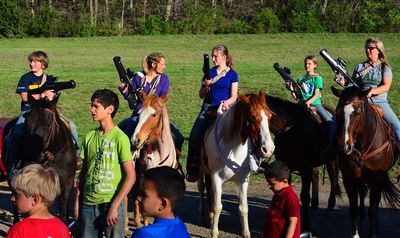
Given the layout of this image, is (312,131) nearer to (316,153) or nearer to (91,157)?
(316,153)

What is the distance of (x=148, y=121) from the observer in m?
9.10

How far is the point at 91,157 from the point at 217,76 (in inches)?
161

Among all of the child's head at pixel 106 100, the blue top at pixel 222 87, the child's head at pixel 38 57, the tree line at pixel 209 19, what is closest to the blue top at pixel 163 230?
the child's head at pixel 106 100

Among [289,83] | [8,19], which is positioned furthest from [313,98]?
[8,19]

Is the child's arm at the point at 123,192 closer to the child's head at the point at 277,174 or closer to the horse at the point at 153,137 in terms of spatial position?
the child's head at the point at 277,174

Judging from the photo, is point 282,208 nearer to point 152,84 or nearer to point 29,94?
point 152,84

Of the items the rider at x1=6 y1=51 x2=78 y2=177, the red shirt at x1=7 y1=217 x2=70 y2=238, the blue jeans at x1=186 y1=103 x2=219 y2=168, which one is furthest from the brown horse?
the red shirt at x1=7 y1=217 x2=70 y2=238

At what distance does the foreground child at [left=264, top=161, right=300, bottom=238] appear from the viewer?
6.78m

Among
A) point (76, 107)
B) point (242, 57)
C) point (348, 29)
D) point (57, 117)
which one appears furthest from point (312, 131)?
point (348, 29)

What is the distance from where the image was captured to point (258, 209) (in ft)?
39.6

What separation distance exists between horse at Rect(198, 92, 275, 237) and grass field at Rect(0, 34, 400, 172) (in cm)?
642

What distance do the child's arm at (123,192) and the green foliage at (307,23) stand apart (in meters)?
51.4

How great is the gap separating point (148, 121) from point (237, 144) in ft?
4.10

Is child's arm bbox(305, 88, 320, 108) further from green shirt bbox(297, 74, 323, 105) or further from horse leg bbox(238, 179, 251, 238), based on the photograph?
horse leg bbox(238, 179, 251, 238)
